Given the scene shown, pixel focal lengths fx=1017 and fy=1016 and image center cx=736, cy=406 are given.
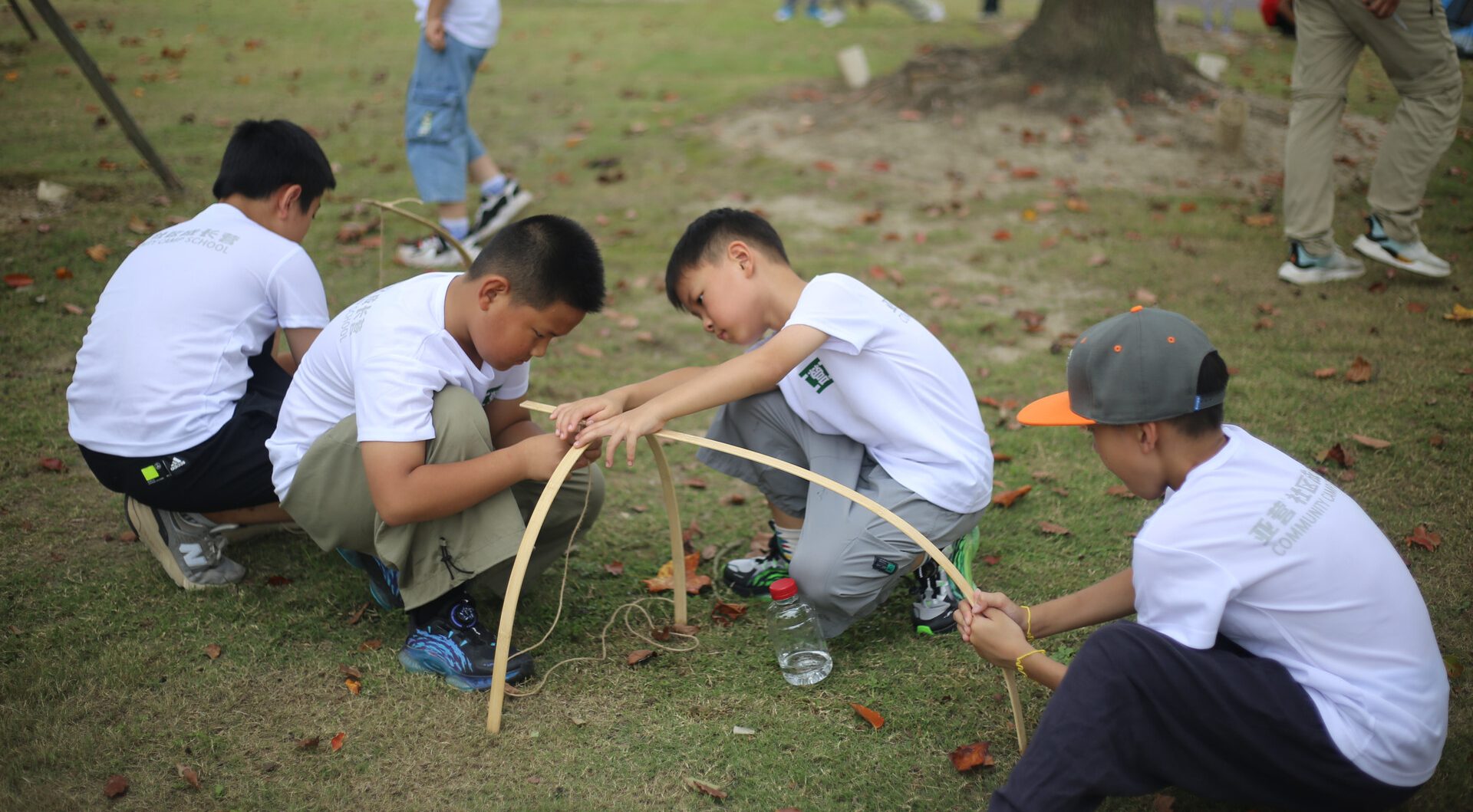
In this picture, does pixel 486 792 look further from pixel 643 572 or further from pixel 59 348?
pixel 59 348

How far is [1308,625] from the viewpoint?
2209mm

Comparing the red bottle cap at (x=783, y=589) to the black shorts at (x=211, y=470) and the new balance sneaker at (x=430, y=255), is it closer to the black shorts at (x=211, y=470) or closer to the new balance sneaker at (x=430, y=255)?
the black shorts at (x=211, y=470)

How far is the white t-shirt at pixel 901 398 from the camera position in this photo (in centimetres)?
315

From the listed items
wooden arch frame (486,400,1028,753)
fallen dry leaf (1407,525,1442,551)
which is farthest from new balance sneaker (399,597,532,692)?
fallen dry leaf (1407,525,1442,551)

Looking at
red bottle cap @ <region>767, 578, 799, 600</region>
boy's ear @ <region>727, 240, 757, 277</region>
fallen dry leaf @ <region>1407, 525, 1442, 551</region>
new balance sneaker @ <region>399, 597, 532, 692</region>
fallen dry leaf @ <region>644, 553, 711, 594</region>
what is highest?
boy's ear @ <region>727, 240, 757, 277</region>

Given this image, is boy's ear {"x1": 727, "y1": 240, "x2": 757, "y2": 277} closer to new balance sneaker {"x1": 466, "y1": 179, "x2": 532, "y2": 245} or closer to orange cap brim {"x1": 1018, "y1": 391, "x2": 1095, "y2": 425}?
orange cap brim {"x1": 1018, "y1": 391, "x2": 1095, "y2": 425}

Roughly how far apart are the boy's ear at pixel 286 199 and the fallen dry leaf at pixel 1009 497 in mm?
2940

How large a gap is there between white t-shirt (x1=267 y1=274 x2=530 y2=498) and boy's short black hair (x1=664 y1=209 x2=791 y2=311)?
Answer: 658 mm

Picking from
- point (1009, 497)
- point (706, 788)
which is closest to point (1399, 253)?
point (1009, 497)

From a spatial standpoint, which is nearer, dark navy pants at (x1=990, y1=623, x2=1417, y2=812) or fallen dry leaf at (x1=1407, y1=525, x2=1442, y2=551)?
dark navy pants at (x1=990, y1=623, x2=1417, y2=812)

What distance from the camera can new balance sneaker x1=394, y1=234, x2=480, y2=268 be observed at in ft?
20.9

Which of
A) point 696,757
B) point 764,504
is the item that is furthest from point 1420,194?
point 696,757

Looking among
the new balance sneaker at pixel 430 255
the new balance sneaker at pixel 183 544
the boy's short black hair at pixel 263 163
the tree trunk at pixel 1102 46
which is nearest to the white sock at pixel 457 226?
the new balance sneaker at pixel 430 255

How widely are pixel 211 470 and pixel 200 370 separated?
13.3 inches
